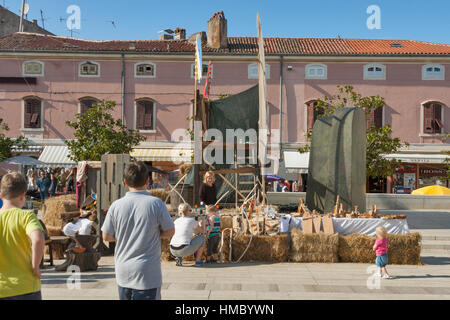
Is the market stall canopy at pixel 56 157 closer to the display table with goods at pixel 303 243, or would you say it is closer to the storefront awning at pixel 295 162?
the storefront awning at pixel 295 162

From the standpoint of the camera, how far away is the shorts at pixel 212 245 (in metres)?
9.43

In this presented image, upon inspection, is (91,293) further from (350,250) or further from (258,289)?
(350,250)

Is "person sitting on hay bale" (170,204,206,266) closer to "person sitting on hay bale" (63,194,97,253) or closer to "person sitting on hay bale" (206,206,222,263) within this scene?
"person sitting on hay bale" (206,206,222,263)

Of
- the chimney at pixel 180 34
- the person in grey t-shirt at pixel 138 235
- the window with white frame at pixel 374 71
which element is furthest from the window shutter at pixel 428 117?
the person in grey t-shirt at pixel 138 235

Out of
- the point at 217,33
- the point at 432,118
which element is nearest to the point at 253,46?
the point at 217,33

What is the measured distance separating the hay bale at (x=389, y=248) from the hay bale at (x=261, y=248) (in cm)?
113

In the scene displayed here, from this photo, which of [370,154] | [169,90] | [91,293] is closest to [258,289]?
[91,293]

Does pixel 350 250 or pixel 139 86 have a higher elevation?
pixel 139 86

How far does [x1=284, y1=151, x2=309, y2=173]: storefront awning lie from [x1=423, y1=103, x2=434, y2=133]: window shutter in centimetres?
761

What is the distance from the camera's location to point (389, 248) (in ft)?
31.5

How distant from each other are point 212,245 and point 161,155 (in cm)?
2100

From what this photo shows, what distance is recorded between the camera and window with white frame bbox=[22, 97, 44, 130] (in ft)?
102
